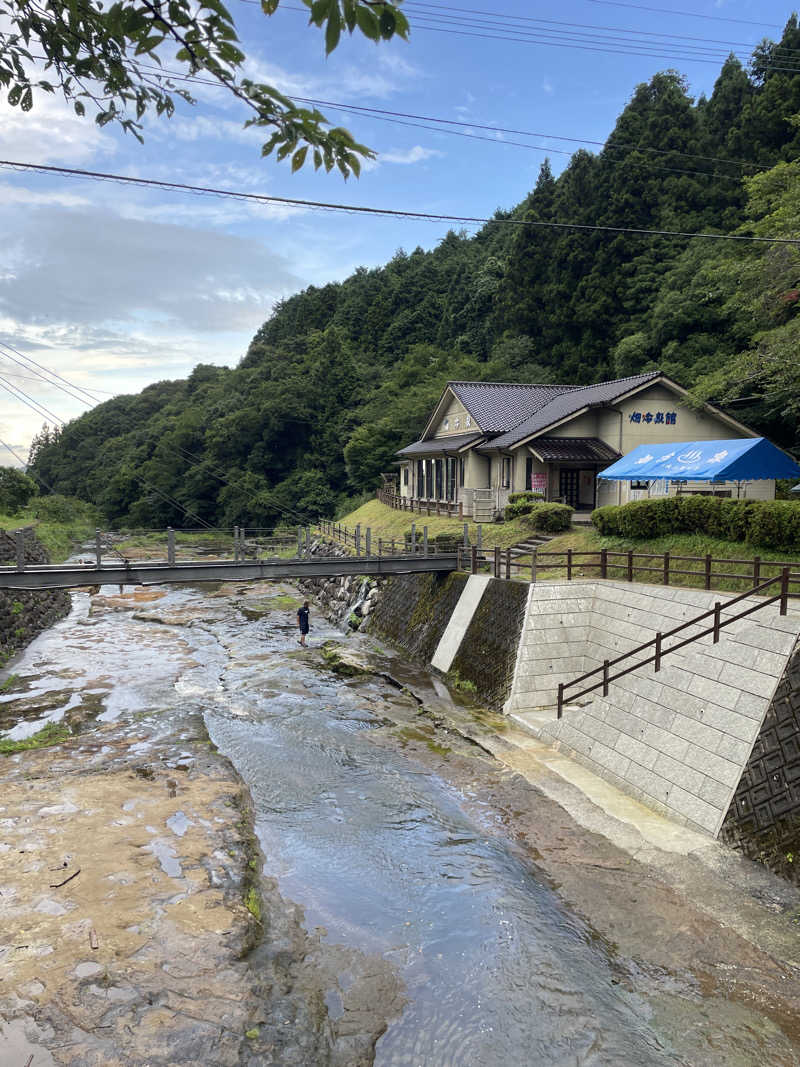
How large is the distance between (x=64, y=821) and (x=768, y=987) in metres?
9.64

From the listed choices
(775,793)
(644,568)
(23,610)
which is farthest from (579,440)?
(23,610)

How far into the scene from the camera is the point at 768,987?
690cm

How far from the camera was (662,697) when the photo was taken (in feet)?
38.7

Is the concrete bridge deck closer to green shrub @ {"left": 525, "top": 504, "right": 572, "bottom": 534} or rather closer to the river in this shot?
the river

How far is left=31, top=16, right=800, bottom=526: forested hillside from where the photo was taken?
99.8ft

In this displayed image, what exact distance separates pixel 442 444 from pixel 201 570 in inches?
762

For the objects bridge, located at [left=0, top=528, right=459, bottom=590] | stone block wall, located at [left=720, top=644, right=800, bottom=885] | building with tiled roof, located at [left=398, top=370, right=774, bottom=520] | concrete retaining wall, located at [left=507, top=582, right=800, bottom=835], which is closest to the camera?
stone block wall, located at [left=720, top=644, right=800, bottom=885]

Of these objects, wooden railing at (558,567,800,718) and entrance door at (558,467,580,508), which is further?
entrance door at (558,467,580,508)

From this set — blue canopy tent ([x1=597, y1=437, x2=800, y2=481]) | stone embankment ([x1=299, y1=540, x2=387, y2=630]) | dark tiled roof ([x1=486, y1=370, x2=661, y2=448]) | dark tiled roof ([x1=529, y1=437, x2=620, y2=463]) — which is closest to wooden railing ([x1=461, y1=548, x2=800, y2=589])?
blue canopy tent ([x1=597, y1=437, x2=800, y2=481])

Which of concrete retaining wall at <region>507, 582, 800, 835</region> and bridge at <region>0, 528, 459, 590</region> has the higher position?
bridge at <region>0, 528, 459, 590</region>

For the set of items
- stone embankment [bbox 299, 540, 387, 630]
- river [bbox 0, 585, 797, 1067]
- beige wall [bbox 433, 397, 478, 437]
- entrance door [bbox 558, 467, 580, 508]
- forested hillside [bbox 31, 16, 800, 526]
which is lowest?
river [bbox 0, 585, 797, 1067]

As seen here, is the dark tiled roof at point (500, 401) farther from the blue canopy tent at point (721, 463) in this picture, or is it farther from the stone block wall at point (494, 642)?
the stone block wall at point (494, 642)

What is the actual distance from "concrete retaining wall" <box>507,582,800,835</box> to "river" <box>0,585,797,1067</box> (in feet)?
8.52

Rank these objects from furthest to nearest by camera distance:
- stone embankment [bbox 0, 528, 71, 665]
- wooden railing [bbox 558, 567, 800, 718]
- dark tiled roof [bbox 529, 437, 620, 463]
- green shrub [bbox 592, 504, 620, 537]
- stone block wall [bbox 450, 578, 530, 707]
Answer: dark tiled roof [bbox 529, 437, 620, 463], stone embankment [bbox 0, 528, 71, 665], green shrub [bbox 592, 504, 620, 537], stone block wall [bbox 450, 578, 530, 707], wooden railing [bbox 558, 567, 800, 718]
